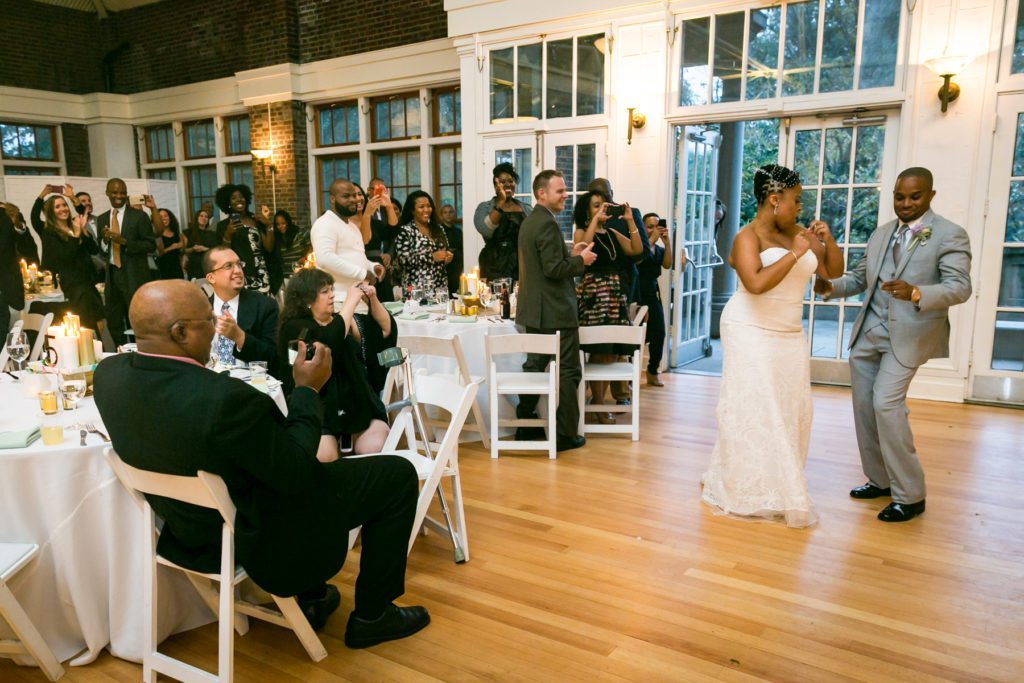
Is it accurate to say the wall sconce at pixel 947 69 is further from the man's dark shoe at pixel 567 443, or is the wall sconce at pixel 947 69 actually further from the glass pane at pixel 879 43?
the man's dark shoe at pixel 567 443

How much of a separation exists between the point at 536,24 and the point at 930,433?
196 inches

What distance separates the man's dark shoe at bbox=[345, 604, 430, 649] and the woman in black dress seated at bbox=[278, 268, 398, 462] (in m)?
0.84

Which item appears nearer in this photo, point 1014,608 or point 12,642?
A: point 12,642

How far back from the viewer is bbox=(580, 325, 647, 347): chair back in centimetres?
468

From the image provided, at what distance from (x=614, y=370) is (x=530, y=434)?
0.75m

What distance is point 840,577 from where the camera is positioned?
300 cm

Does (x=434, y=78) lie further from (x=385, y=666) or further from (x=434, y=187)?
(x=385, y=666)

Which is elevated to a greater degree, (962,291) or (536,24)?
(536,24)

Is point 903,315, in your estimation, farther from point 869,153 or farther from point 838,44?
point 838,44

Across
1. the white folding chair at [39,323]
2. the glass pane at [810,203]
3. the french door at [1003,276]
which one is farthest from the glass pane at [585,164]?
the white folding chair at [39,323]

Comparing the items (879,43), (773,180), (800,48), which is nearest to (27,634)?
(773,180)

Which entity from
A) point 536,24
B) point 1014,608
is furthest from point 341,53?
point 1014,608

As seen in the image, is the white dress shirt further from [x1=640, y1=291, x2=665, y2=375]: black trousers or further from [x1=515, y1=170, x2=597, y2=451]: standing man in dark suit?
[x1=640, y1=291, x2=665, y2=375]: black trousers

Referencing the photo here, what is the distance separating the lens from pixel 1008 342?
5543mm
